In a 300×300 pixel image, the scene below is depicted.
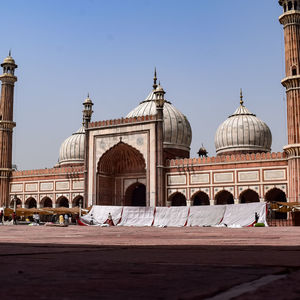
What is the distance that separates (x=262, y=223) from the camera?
57.5 ft

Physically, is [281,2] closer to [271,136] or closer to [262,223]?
[271,136]

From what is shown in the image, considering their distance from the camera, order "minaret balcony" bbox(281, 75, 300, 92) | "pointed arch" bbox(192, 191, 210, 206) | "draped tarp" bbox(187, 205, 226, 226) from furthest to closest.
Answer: "pointed arch" bbox(192, 191, 210, 206)
"minaret balcony" bbox(281, 75, 300, 92)
"draped tarp" bbox(187, 205, 226, 226)

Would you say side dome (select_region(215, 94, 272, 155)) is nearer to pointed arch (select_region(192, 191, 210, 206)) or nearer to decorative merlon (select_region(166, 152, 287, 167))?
pointed arch (select_region(192, 191, 210, 206))

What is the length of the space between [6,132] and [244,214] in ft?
74.5

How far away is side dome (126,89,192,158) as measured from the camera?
32938 millimetres

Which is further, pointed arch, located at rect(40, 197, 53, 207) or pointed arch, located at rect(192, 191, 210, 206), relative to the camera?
pointed arch, located at rect(40, 197, 53, 207)

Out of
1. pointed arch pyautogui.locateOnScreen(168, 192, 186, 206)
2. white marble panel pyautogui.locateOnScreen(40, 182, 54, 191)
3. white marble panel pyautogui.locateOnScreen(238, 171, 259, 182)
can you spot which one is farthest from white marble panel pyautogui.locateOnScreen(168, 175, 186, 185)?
white marble panel pyautogui.locateOnScreen(40, 182, 54, 191)

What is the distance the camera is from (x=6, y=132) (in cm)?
3444

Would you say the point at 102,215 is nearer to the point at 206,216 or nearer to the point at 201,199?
the point at 206,216

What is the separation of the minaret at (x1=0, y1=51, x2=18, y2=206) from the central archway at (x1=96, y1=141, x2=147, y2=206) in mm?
9025

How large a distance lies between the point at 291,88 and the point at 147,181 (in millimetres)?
10606

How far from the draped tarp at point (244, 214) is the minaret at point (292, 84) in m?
6.55

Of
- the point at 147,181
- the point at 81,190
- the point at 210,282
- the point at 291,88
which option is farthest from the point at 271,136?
the point at 210,282

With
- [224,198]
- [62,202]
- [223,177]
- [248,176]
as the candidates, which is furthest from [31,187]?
[248,176]
